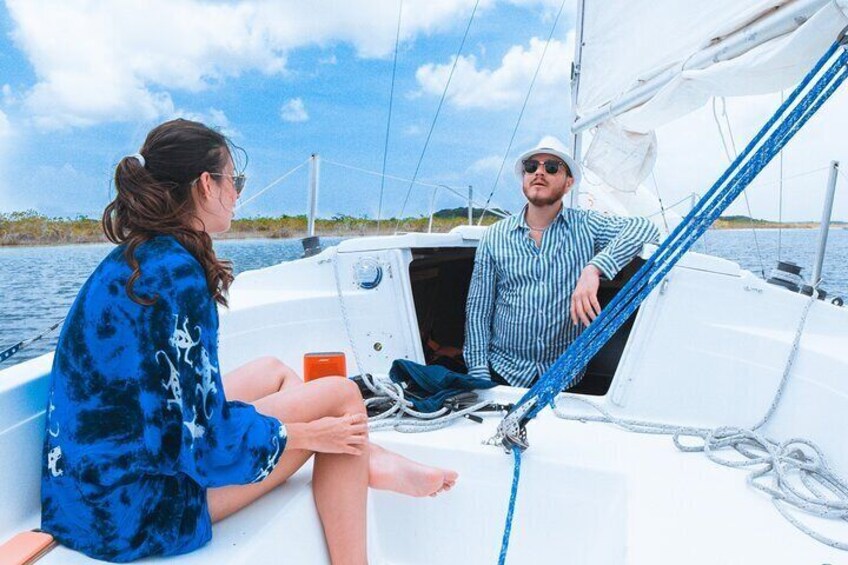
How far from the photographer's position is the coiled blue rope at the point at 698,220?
1.09m

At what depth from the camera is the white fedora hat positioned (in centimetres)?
220

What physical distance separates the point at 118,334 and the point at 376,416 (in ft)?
3.11

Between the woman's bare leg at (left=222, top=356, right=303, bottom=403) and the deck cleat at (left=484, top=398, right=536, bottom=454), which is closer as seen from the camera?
the woman's bare leg at (left=222, top=356, right=303, bottom=403)

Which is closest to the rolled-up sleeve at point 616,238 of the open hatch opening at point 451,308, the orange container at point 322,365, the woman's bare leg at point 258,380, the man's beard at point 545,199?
the man's beard at point 545,199

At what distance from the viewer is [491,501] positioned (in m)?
1.52

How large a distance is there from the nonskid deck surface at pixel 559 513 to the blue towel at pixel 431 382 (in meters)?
0.18

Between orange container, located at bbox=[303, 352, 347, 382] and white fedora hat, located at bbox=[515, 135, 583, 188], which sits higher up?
white fedora hat, located at bbox=[515, 135, 583, 188]

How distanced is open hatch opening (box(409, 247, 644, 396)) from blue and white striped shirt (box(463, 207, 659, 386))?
286 mm

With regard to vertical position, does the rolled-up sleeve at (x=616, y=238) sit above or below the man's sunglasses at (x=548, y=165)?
below

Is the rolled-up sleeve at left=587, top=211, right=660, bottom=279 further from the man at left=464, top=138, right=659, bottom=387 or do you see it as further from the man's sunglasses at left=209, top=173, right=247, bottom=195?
the man's sunglasses at left=209, top=173, right=247, bottom=195

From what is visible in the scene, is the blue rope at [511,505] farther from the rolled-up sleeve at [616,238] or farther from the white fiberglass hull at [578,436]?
the rolled-up sleeve at [616,238]

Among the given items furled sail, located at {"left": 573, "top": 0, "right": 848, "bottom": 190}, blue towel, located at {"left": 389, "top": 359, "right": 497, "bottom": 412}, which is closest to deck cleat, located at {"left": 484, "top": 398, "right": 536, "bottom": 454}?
blue towel, located at {"left": 389, "top": 359, "right": 497, "bottom": 412}

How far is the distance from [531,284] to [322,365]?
2.50 ft

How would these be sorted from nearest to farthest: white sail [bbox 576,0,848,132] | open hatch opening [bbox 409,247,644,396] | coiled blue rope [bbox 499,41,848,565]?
1. coiled blue rope [bbox 499,41,848,565]
2. white sail [bbox 576,0,848,132]
3. open hatch opening [bbox 409,247,644,396]
